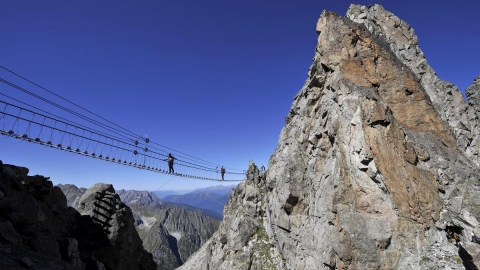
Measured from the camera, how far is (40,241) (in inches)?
618

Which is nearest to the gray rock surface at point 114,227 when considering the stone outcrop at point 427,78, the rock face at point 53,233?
the rock face at point 53,233

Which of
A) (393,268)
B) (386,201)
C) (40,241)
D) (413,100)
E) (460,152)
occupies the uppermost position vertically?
(413,100)

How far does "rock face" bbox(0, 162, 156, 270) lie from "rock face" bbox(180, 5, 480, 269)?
108ft

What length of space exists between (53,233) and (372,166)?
41118 mm

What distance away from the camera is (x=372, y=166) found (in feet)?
123

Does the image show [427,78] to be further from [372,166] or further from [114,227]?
[114,227]

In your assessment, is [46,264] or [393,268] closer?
[46,264]

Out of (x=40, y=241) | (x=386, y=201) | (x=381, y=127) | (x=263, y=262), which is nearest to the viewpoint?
(x=40, y=241)

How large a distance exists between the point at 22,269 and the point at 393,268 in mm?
40569

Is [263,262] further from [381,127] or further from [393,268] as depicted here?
[381,127]

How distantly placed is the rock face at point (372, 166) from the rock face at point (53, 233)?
32866 mm

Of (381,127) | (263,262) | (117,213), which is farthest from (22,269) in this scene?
(263,262)

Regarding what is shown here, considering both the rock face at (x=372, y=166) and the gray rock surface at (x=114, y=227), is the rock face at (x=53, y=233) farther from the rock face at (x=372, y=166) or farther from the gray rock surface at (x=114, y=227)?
the rock face at (x=372, y=166)

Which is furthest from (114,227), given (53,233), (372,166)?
(372,166)
